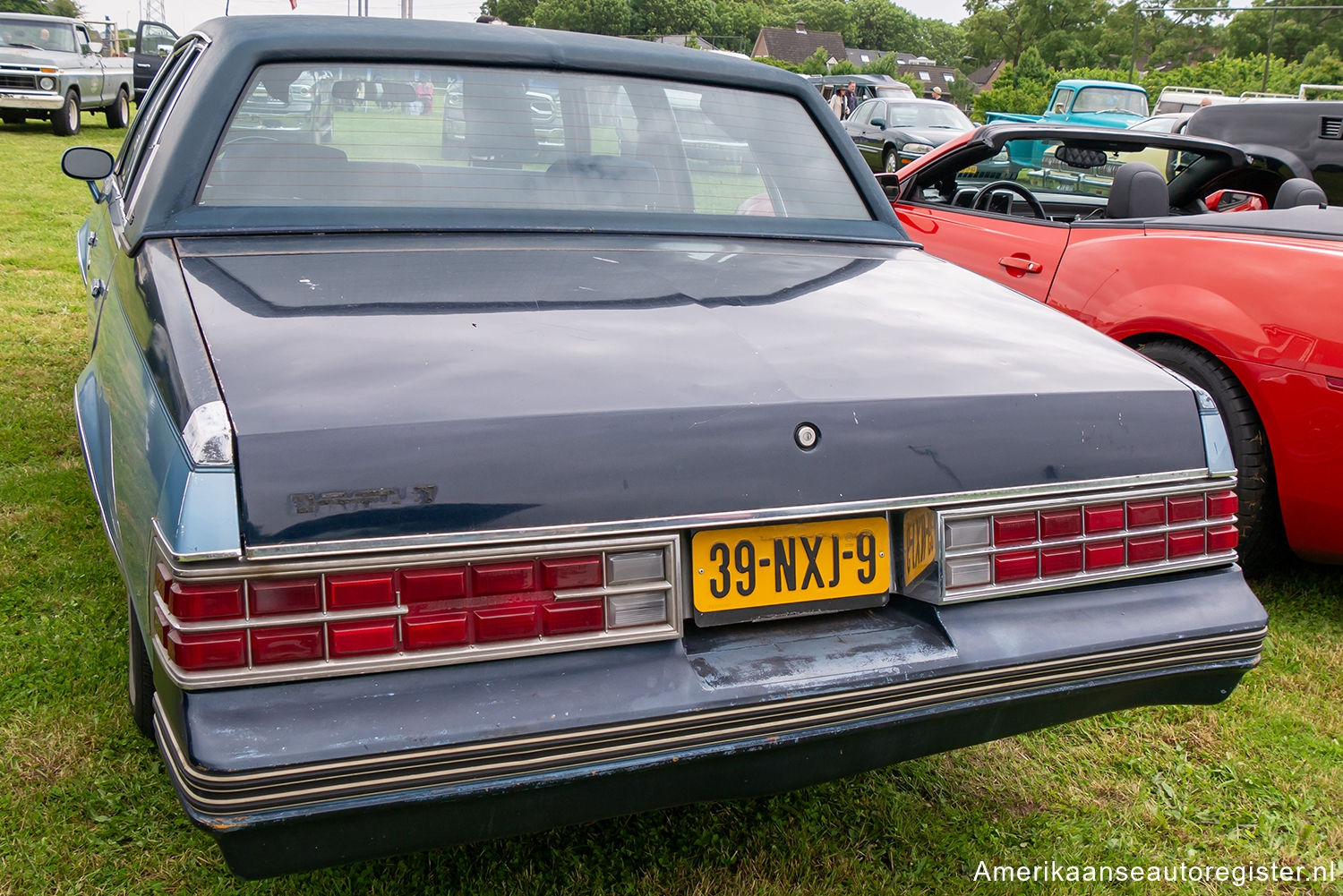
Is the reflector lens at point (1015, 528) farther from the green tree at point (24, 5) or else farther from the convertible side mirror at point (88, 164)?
the green tree at point (24, 5)

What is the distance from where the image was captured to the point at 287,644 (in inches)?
62.7

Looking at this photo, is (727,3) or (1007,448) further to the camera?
(727,3)

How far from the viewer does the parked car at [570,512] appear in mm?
1581

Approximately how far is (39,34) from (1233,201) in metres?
17.4

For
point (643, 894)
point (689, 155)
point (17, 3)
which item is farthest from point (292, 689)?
point (17, 3)

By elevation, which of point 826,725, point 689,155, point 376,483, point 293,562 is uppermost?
point 689,155

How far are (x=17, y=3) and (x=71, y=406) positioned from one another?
171 ft

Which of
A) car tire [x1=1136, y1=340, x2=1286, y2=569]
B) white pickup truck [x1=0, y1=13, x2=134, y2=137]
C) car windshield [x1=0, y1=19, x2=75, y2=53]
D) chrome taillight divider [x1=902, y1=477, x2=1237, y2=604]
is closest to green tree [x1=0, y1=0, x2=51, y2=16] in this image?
white pickup truck [x1=0, y1=13, x2=134, y2=137]

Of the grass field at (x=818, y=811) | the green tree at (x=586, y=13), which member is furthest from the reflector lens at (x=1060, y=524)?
the green tree at (x=586, y=13)

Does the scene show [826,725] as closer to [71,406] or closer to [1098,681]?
[1098,681]

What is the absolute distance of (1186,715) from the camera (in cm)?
303

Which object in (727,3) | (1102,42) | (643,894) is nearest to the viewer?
(643,894)

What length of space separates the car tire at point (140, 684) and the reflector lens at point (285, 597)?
0.79 m

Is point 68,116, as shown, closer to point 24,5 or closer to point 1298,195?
point 1298,195
